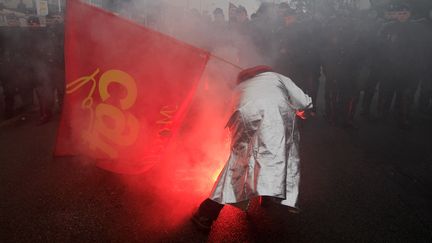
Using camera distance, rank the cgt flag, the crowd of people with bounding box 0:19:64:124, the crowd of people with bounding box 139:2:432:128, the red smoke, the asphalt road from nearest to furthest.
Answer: the cgt flag
the asphalt road
the red smoke
the crowd of people with bounding box 0:19:64:124
the crowd of people with bounding box 139:2:432:128

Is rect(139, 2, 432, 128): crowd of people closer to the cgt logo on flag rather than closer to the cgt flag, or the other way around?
the cgt flag

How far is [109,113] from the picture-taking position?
281 centimetres

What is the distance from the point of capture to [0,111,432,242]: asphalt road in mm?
2854

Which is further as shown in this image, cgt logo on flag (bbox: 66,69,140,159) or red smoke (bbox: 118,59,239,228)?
red smoke (bbox: 118,59,239,228)

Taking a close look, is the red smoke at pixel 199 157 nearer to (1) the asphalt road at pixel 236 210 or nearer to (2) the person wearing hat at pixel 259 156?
(1) the asphalt road at pixel 236 210

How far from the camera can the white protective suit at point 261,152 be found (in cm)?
245

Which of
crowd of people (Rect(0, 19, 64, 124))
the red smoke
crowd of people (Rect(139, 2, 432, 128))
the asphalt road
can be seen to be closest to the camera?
the asphalt road

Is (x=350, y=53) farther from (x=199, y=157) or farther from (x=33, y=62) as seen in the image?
(x=33, y=62)

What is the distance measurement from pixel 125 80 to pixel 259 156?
4.11 feet

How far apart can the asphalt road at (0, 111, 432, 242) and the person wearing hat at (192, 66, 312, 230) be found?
1.59 feet

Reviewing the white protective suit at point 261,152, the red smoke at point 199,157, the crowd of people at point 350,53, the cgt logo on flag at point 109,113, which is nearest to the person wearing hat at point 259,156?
the white protective suit at point 261,152

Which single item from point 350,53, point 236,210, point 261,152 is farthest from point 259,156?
point 350,53

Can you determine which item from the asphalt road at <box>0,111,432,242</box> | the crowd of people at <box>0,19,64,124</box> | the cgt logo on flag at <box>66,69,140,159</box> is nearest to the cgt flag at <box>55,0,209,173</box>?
the cgt logo on flag at <box>66,69,140,159</box>

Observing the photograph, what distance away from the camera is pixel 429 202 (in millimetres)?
3518
